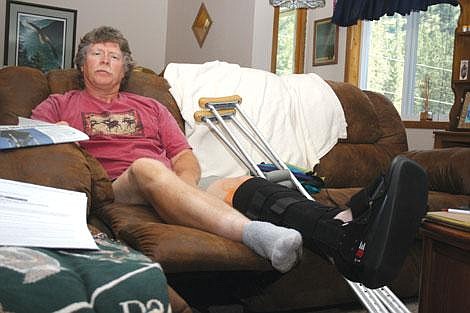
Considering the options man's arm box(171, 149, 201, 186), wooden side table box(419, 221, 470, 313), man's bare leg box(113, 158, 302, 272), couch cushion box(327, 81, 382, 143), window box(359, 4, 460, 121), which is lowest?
wooden side table box(419, 221, 470, 313)

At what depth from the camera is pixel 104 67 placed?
7.76ft

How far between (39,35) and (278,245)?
5131mm

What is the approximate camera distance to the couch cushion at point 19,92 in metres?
2.17

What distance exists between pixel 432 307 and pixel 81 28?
5218 millimetres

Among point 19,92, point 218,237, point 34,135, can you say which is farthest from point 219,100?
point 218,237

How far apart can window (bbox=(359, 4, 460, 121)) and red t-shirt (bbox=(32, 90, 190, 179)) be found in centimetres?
286

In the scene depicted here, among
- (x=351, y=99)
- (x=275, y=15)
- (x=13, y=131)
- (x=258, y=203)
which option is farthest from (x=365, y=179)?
(x=275, y=15)

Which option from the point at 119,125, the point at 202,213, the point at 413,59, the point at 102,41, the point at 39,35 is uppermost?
the point at 39,35

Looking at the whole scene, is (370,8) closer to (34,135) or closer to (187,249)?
(34,135)

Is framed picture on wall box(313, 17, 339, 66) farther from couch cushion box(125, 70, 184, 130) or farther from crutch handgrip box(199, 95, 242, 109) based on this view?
couch cushion box(125, 70, 184, 130)

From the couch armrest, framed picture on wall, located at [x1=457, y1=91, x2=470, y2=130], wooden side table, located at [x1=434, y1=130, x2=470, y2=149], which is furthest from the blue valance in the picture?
the couch armrest

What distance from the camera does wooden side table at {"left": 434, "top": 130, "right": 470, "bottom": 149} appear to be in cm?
355

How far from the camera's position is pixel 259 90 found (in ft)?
9.09

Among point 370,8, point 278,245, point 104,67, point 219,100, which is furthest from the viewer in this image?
point 370,8
